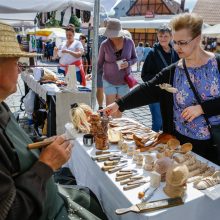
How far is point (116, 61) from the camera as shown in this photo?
384 cm

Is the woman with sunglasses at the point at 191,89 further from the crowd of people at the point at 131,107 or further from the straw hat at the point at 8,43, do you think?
the straw hat at the point at 8,43

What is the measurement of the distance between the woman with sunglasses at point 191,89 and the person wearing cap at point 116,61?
1.85 metres

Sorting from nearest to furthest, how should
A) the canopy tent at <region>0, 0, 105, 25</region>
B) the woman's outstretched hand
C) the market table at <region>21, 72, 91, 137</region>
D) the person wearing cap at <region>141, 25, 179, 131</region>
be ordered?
the woman's outstretched hand
the person wearing cap at <region>141, 25, 179, 131</region>
the market table at <region>21, 72, 91, 137</region>
the canopy tent at <region>0, 0, 105, 25</region>

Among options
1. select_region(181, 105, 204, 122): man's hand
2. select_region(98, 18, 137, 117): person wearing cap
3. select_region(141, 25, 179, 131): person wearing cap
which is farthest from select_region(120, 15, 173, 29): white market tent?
select_region(181, 105, 204, 122): man's hand

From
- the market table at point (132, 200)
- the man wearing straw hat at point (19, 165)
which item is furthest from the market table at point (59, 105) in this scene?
the man wearing straw hat at point (19, 165)

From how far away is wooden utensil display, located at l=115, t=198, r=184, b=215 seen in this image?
4.02ft

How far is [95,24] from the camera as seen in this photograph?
3.27 m

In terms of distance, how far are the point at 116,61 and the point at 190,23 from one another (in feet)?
6.98

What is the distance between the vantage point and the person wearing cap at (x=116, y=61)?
3811 mm

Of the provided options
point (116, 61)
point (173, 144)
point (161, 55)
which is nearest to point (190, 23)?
point (173, 144)

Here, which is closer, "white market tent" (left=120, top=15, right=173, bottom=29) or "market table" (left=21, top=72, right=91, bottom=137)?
"market table" (left=21, top=72, right=91, bottom=137)

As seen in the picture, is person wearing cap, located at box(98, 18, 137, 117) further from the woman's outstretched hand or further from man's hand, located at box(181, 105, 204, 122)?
man's hand, located at box(181, 105, 204, 122)

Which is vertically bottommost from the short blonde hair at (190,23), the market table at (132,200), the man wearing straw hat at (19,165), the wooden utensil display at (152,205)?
the market table at (132,200)

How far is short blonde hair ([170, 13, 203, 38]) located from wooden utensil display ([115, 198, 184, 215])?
1049mm
